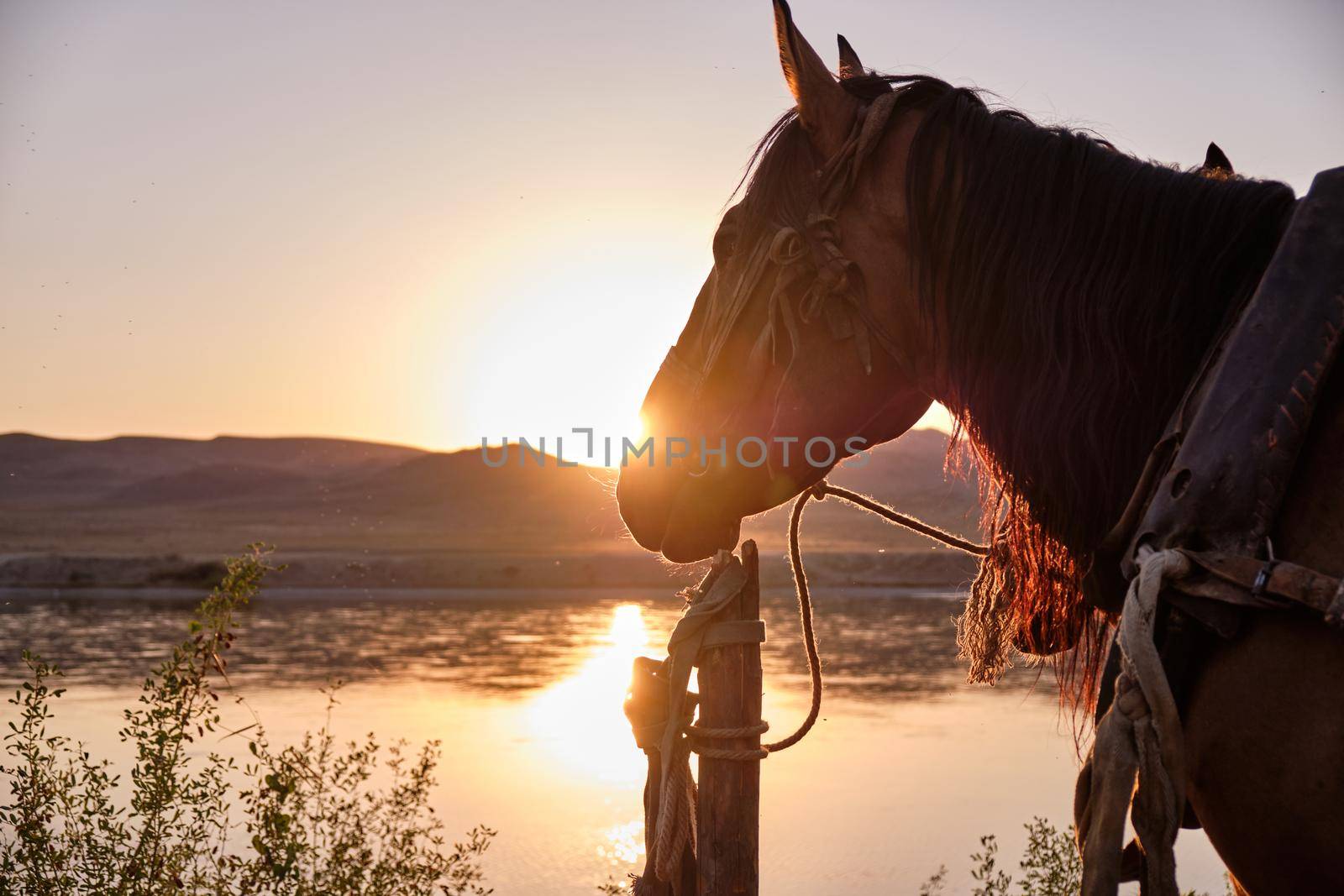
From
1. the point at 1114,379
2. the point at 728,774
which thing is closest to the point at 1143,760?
the point at 1114,379

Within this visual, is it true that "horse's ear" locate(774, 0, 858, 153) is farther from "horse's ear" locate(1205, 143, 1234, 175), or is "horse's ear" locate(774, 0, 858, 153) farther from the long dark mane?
"horse's ear" locate(1205, 143, 1234, 175)

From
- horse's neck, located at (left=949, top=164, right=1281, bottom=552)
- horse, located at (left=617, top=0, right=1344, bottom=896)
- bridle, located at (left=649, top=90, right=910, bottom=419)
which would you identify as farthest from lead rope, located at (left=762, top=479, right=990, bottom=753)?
horse's neck, located at (left=949, top=164, right=1281, bottom=552)

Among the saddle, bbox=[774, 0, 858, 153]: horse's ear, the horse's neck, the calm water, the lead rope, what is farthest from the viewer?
the calm water

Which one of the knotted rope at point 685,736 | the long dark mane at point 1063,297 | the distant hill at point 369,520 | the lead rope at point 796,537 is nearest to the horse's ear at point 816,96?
the long dark mane at point 1063,297

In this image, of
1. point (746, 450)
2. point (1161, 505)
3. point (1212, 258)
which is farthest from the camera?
point (746, 450)

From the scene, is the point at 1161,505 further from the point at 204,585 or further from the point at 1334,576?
the point at 204,585

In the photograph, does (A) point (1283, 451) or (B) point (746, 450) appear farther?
(B) point (746, 450)

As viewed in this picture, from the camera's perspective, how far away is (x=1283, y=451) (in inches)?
44.2

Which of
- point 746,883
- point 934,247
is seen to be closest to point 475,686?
point 746,883

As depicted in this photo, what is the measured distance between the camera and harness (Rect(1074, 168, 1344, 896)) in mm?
1108

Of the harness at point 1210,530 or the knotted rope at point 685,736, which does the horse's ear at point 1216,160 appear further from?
the knotted rope at point 685,736

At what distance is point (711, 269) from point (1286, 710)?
1.04 meters

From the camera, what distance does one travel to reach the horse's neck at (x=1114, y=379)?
1.36 m

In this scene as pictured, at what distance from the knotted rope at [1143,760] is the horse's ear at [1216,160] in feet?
2.73
